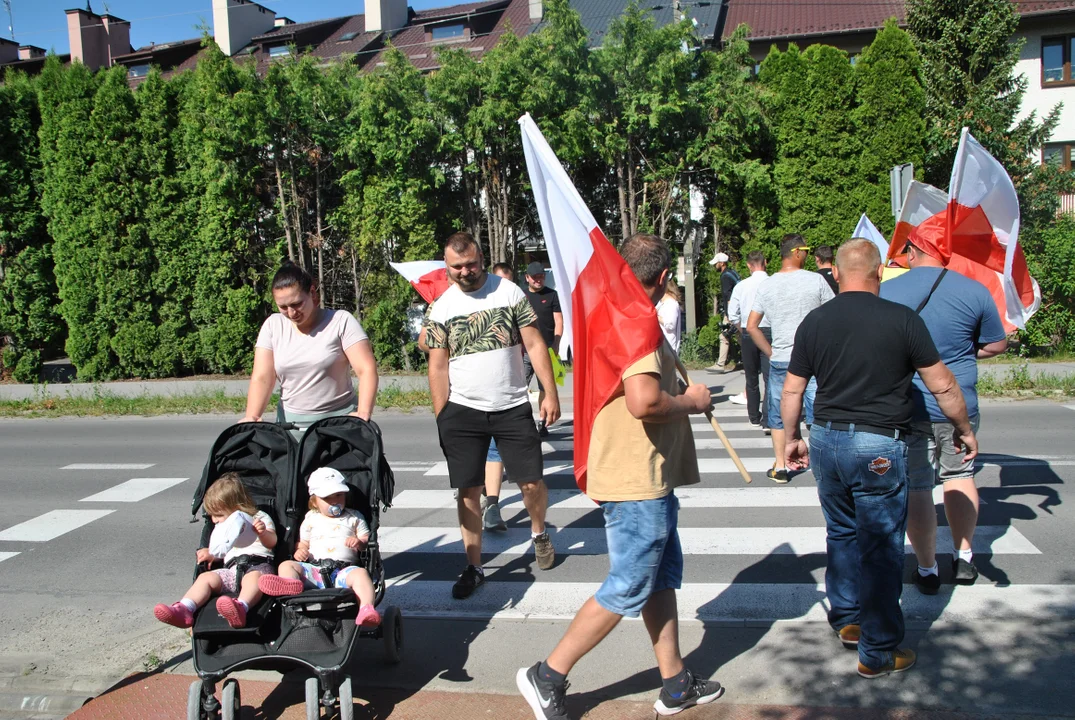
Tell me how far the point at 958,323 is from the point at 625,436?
2.21 meters

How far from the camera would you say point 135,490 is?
8.60m

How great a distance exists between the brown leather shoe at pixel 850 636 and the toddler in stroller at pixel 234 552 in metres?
2.64

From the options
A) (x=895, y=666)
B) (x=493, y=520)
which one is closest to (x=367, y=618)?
(x=895, y=666)

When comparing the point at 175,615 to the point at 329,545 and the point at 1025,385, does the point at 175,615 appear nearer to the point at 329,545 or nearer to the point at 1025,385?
the point at 329,545

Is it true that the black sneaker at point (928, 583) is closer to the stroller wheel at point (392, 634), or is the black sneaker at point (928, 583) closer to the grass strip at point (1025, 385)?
the stroller wheel at point (392, 634)

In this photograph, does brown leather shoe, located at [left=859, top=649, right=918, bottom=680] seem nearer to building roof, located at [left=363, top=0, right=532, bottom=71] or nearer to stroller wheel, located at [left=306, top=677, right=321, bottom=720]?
stroller wheel, located at [left=306, top=677, right=321, bottom=720]

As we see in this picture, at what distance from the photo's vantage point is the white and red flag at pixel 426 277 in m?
8.29

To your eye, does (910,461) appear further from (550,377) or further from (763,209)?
(763,209)

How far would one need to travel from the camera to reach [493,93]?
1548 centimetres

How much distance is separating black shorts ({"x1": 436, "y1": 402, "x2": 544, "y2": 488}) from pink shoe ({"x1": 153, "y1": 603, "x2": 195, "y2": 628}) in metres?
A: 1.65

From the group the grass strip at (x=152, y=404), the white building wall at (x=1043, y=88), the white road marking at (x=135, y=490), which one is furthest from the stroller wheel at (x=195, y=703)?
the white building wall at (x=1043, y=88)

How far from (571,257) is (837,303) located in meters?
1.21

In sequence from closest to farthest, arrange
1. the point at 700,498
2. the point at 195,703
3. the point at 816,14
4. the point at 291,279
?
1. the point at 195,703
2. the point at 291,279
3. the point at 700,498
4. the point at 816,14

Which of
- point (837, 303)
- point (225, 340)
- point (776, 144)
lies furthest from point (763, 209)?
point (837, 303)
